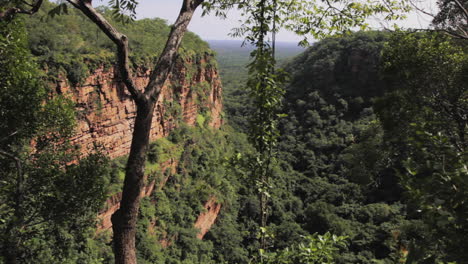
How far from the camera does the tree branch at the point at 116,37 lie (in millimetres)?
2162

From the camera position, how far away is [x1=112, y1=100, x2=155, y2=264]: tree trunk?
2301 mm

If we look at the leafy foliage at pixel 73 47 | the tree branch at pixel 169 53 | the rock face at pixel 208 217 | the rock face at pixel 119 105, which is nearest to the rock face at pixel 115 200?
the rock face at pixel 119 105

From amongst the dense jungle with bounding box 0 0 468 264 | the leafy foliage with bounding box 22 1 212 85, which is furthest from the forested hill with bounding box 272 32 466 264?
the leafy foliage with bounding box 22 1 212 85

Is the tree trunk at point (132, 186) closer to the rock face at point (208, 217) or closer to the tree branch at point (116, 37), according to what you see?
the tree branch at point (116, 37)

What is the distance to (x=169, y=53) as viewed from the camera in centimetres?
250

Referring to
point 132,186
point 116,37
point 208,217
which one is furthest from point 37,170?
point 208,217

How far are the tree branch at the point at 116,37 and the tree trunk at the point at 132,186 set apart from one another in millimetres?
151

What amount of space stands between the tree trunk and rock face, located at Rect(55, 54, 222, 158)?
8422 mm

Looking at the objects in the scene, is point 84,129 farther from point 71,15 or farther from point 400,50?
point 400,50

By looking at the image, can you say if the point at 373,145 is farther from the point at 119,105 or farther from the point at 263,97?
the point at 119,105

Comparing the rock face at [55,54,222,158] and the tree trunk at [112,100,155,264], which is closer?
the tree trunk at [112,100,155,264]

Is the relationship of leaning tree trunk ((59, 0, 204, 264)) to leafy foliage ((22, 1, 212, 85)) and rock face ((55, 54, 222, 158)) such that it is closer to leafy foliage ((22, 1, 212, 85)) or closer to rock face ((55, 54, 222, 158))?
rock face ((55, 54, 222, 158))

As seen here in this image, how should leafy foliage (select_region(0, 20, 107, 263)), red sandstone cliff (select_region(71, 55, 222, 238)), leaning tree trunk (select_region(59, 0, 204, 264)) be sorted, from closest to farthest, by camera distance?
leaning tree trunk (select_region(59, 0, 204, 264)) → leafy foliage (select_region(0, 20, 107, 263)) → red sandstone cliff (select_region(71, 55, 222, 238))

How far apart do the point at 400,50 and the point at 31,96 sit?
7.43 meters
